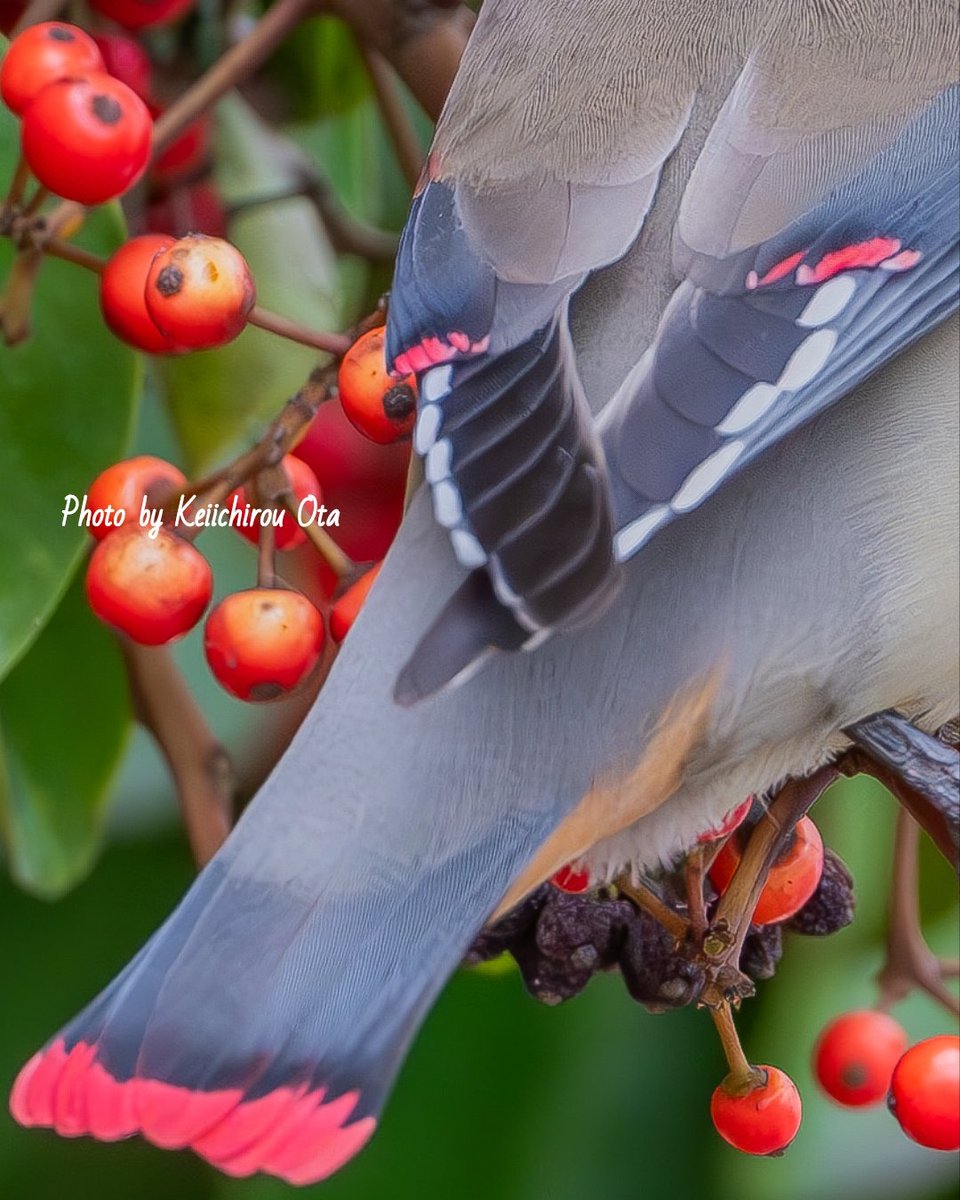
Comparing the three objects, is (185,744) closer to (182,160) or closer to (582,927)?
(582,927)

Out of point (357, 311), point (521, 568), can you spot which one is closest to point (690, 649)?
point (521, 568)

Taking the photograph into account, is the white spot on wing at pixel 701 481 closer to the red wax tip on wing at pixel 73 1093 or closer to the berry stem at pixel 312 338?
the berry stem at pixel 312 338

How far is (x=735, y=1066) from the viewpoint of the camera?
6.46ft

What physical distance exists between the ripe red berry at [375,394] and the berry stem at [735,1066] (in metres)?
0.58

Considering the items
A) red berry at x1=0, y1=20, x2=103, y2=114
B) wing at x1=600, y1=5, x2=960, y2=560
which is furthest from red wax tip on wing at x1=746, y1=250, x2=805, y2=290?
red berry at x1=0, y1=20, x2=103, y2=114

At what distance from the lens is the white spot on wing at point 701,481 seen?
1.70 metres

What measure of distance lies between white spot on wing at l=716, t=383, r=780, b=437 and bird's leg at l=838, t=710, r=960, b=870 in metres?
0.34

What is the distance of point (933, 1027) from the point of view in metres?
2.91

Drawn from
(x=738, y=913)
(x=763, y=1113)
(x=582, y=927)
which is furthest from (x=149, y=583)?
(x=763, y=1113)

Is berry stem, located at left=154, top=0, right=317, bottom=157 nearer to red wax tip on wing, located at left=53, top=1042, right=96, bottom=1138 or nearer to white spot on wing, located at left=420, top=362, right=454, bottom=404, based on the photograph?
white spot on wing, located at left=420, top=362, right=454, bottom=404

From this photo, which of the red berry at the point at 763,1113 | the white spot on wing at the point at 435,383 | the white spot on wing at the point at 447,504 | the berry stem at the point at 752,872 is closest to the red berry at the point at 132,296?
the white spot on wing at the point at 435,383

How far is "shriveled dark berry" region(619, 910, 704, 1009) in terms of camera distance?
192cm

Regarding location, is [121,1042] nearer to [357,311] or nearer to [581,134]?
[581,134]

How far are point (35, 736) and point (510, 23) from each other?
1.00 m
